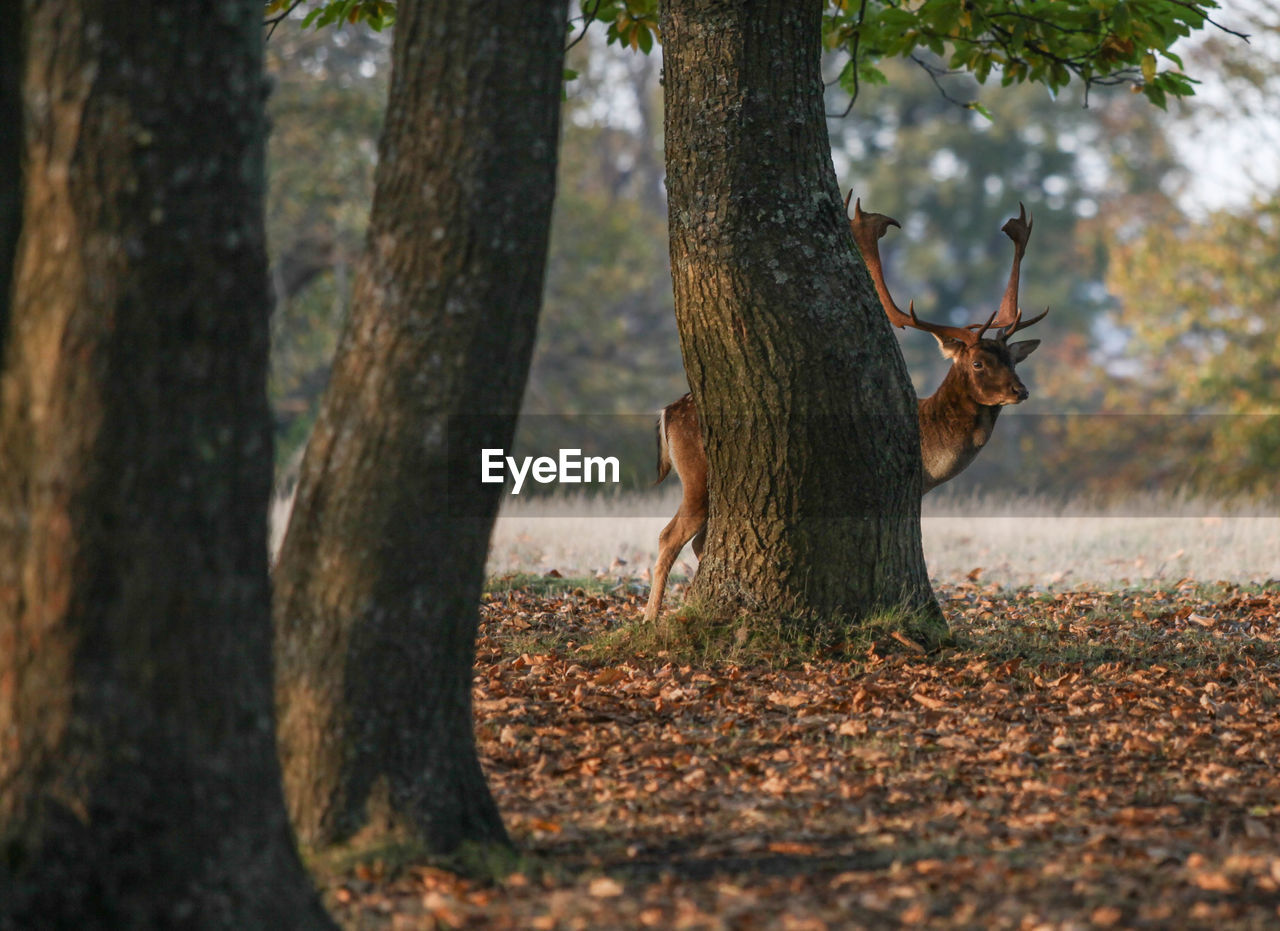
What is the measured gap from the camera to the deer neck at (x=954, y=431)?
8789 millimetres

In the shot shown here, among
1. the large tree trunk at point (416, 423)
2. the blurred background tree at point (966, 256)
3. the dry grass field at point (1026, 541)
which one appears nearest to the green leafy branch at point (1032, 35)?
the blurred background tree at point (966, 256)

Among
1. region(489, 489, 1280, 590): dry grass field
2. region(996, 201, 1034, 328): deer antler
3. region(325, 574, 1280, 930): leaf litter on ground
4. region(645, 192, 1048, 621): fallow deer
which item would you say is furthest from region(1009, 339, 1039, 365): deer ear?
region(489, 489, 1280, 590): dry grass field

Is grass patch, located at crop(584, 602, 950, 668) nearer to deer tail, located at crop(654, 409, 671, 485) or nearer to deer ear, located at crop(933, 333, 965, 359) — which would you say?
deer tail, located at crop(654, 409, 671, 485)

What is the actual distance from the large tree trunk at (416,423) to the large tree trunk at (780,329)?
285 cm

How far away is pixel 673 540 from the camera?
7781 millimetres

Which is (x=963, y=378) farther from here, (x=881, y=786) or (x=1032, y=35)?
(x=881, y=786)

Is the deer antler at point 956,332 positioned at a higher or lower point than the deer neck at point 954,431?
higher

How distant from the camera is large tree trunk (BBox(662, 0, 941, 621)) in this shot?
22.4 ft

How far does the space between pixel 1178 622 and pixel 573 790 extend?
4822mm

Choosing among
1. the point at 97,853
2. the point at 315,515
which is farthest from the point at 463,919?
the point at 315,515

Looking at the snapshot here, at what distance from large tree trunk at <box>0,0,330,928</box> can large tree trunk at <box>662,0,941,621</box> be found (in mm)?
3792

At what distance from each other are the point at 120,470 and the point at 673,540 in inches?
188

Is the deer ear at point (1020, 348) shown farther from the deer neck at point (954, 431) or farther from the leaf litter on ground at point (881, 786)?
the leaf litter on ground at point (881, 786)

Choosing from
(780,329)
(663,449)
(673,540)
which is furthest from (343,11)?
(673,540)
